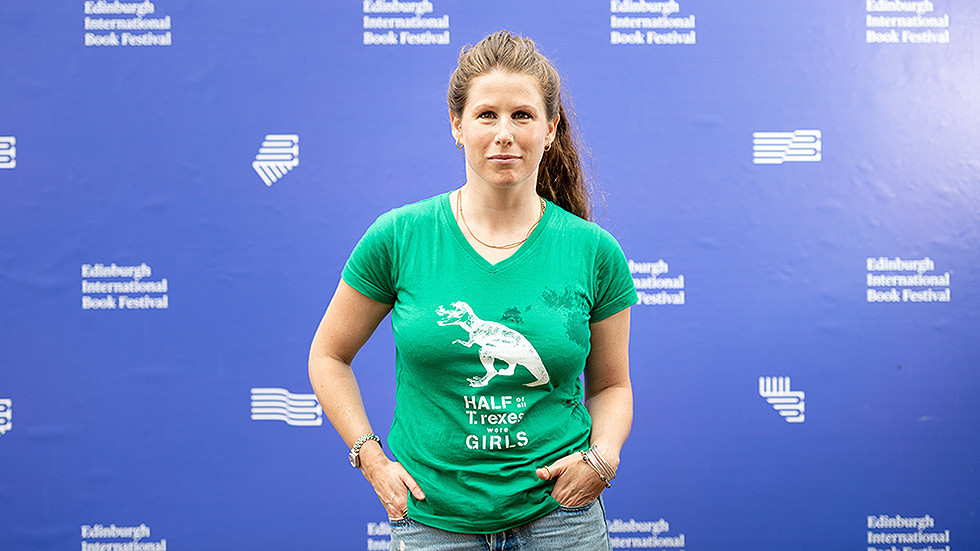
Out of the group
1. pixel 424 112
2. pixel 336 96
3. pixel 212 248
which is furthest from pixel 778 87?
pixel 212 248

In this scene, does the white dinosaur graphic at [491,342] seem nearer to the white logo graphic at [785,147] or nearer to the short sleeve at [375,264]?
the short sleeve at [375,264]

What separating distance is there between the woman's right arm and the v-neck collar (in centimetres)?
19

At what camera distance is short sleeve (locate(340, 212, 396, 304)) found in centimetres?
109

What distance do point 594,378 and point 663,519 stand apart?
48.2 inches

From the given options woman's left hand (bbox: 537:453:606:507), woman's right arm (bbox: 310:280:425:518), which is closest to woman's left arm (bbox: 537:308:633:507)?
woman's left hand (bbox: 537:453:606:507)

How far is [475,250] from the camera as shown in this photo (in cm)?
107

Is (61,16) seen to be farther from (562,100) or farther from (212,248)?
(562,100)

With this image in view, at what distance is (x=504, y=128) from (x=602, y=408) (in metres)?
0.52

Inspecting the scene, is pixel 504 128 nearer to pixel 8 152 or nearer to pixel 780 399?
pixel 780 399

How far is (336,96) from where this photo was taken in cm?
217

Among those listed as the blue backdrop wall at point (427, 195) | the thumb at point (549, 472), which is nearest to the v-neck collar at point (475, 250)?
the thumb at point (549, 472)

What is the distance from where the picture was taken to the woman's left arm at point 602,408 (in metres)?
1.08

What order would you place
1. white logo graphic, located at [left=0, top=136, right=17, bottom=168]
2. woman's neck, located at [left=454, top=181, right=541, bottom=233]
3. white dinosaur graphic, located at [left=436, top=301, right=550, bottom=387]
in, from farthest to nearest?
white logo graphic, located at [left=0, top=136, right=17, bottom=168], woman's neck, located at [left=454, top=181, right=541, bottom=233], white dinosaur graphic, located at [left=436, top=301, right=550, bottom=387]

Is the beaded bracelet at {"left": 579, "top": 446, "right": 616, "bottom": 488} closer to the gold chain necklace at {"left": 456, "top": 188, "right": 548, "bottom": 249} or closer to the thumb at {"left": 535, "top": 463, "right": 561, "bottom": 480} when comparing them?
the thumb at {"left": 535, "top": 463, "right": 561, "bottom": 480}
